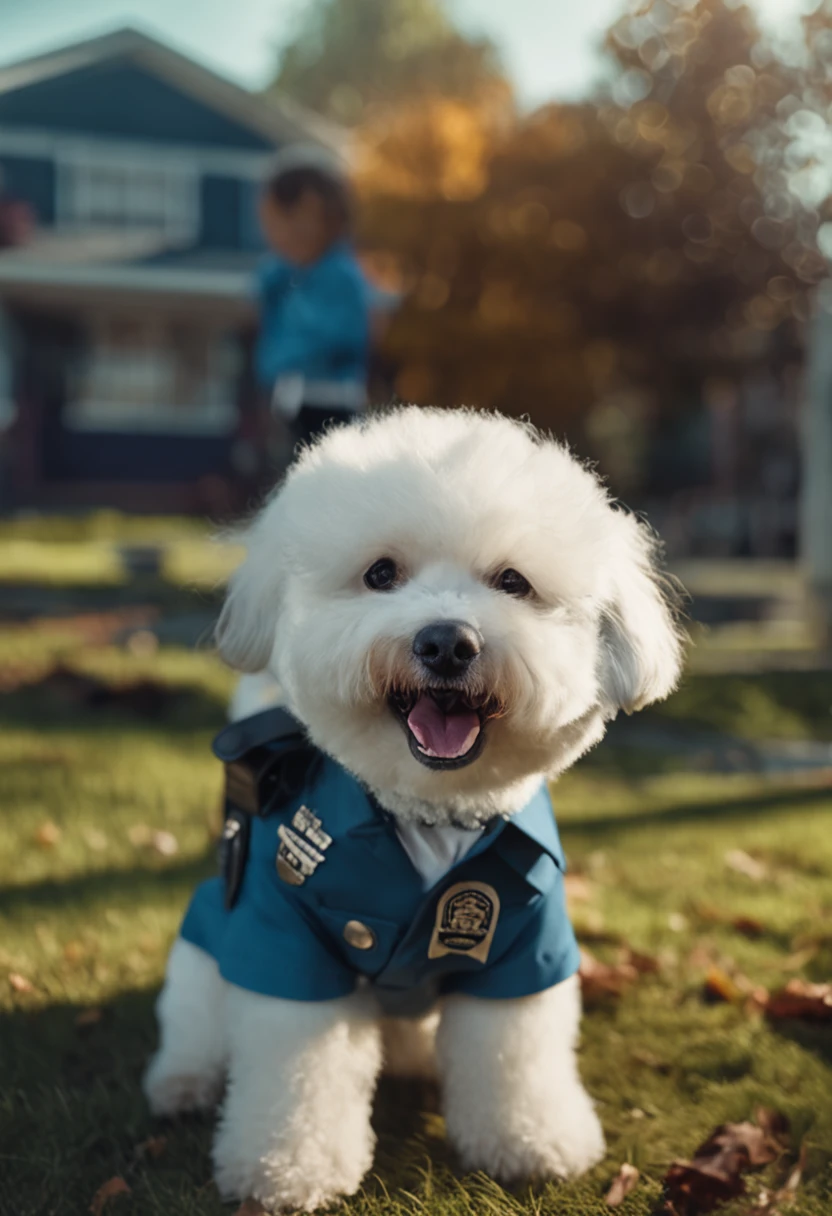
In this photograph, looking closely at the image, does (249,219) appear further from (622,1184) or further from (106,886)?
(622,1184)

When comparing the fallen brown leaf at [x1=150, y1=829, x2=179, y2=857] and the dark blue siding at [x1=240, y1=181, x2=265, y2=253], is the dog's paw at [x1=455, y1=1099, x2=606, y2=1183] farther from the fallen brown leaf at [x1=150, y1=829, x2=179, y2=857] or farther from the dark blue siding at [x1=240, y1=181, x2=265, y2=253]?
the dark blue siding at [x1=240, y1=181, x2=265, y2=253]

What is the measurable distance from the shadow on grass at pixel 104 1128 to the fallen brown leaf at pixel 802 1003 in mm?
932

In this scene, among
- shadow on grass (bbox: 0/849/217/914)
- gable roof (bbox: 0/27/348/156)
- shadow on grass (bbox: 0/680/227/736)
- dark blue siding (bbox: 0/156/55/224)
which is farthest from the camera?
dark blue siding (bbox: 0/156/55/224)

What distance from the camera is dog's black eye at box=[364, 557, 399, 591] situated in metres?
2.05


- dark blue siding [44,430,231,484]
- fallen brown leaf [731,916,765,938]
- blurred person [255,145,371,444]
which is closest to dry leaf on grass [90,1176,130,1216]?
fallen brown leaf [731,916,765,938]

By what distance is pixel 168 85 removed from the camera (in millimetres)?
20953

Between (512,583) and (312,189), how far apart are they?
11.2 ft

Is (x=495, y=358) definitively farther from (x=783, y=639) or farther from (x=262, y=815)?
(x=262, y=815)

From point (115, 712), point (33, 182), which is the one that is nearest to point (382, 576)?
point (115, 712)

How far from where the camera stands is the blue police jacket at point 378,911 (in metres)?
2.11

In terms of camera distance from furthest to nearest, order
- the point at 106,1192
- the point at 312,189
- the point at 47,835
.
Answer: the point at 312,189
the point at 47,835
the point at 106,1192

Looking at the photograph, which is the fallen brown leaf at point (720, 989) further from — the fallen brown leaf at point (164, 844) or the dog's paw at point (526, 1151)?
the fallen brown leaf at point (164, 844)

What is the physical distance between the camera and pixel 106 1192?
82.4 inches

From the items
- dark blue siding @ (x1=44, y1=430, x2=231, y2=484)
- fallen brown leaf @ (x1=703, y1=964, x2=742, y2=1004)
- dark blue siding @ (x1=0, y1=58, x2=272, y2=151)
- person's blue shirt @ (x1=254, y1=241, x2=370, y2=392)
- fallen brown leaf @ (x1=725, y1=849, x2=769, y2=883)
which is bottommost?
dark blue siding @ (x1=44, y1=430, x2=231, y2=484)
